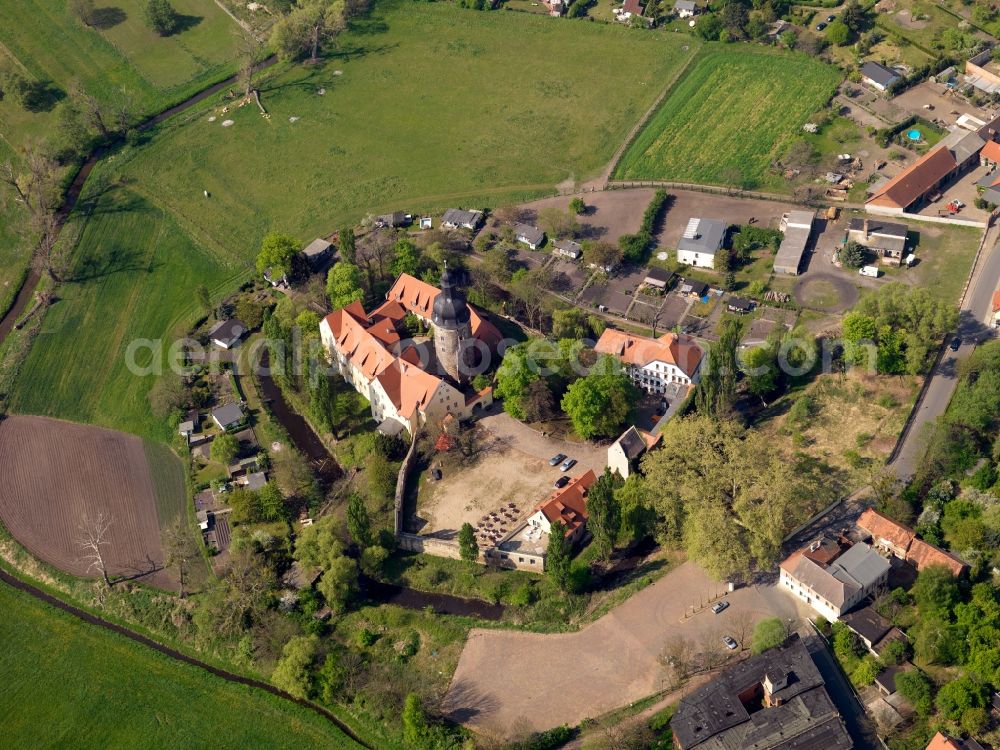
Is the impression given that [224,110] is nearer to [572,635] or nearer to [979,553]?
[572,635]

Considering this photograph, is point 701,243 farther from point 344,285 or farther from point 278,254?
point 278,254

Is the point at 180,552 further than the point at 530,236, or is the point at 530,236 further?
the point at 530,236

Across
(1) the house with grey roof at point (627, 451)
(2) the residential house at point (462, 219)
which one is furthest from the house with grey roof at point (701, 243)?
(1) the house with grey roof at point (627, 451)

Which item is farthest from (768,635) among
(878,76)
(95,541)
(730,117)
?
(878,76)

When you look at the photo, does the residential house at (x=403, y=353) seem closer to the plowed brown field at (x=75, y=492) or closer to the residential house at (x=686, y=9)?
the plowed brown field at (x=75, y=492)

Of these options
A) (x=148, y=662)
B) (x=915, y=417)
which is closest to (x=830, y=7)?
(x=915, y=417)
